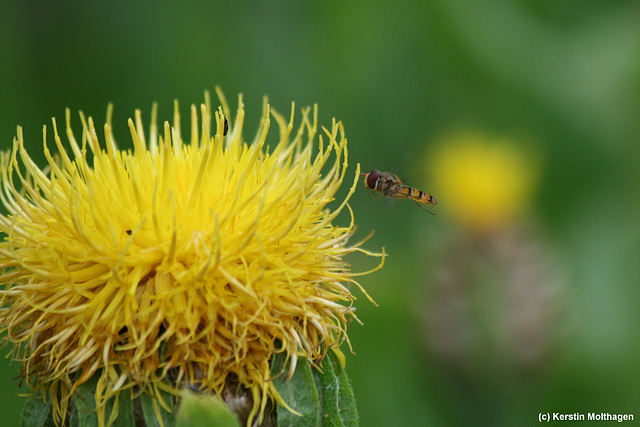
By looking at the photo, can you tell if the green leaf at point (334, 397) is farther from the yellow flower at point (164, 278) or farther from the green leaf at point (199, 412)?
the green leaf at point (199, 412)

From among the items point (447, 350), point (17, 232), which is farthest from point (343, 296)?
point (447, 350)

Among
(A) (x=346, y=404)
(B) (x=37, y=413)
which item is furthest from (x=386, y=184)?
(B) (x=37, y=413)

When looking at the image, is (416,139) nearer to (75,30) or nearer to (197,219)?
(75,30)

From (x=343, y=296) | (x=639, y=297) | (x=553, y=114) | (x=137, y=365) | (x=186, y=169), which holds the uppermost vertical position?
(x=553, y=114)

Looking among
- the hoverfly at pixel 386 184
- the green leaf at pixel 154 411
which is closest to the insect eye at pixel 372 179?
the hoverfly at pixel 386 184

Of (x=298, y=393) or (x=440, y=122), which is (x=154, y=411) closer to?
(x=298, y=393)

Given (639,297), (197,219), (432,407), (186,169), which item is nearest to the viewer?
(197,219)
